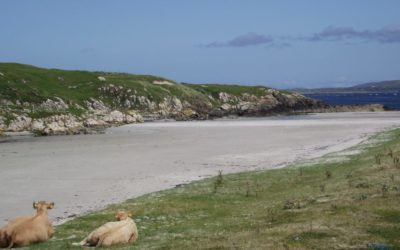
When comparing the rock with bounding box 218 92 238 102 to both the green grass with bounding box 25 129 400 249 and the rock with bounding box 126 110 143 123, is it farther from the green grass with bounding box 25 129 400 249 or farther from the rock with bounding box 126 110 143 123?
the green grass with bounding box 25 129 400 249

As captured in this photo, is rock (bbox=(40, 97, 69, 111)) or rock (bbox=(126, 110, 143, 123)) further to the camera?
rock (bbox=(126, 110, 143, 123))

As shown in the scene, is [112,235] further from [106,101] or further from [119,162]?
[106,101]

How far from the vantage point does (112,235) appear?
60.3 ft

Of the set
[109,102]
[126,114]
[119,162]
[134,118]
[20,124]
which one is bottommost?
[119,162]

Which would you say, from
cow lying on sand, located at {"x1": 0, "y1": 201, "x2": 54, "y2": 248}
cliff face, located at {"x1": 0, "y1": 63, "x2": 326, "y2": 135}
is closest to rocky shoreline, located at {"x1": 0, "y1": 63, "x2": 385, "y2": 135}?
cliff face, located at {"x1": 0, "y1": 63, "x2": 326, "y2": 135}

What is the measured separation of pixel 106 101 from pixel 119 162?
87.6 m

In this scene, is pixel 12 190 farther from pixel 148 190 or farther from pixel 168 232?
pixel 168 232

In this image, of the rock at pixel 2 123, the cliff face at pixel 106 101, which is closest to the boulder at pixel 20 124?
the cliff face at pixel 106 101

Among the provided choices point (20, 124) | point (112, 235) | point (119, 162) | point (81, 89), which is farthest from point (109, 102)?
point (112, 235)

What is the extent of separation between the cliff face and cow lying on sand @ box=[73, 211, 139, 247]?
2960 inches

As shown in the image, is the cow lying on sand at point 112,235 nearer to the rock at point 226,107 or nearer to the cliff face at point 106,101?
the cliff face at point 106,101

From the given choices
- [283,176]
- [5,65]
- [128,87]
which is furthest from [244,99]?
[283,176]

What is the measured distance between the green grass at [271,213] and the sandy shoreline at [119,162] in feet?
14.0

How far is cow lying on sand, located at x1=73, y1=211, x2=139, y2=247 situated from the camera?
719 inches
